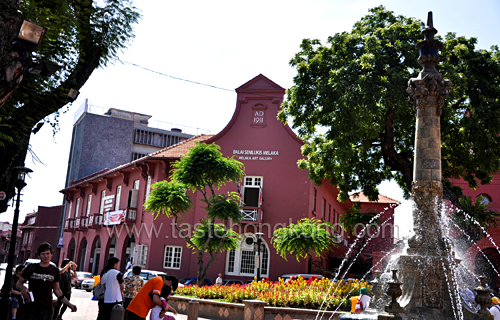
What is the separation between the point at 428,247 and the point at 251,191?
19.1 metres

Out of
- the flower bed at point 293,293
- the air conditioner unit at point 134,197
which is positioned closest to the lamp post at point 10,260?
the flower bed at point 293,293

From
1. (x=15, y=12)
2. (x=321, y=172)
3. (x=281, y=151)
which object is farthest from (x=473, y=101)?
(x=15, y=12)

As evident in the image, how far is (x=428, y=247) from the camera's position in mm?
10844

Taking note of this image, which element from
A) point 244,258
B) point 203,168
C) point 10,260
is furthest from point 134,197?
point 10,260

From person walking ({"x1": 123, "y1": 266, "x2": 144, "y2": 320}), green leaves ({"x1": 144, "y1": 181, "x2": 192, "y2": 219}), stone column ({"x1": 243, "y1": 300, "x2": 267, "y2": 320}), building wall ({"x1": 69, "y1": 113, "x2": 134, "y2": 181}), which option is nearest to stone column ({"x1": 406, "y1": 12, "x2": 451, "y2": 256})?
stone column ({"x1": 243, "y1": 300, "x2": 267, "y2": 320})

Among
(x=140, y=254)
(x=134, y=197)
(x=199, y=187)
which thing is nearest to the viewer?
(x=199, y=187)

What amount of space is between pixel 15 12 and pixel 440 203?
937 cm

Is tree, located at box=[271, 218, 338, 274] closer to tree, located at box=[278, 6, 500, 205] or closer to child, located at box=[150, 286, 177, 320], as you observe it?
tree, located at box=[278, 6, 500, 205]

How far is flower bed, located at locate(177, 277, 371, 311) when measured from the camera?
49.1 ft

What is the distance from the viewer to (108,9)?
10.0m

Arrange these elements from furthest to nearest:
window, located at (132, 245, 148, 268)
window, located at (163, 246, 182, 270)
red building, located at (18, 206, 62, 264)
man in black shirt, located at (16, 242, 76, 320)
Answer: red building, located at (18, 206, 62, 264) < window, located at (132, 245, 148, 268) < window, located at (163, 246, 182, 270) < man in black shirt, located at (16, 242, 76, 320)

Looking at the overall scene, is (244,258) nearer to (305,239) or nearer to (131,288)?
(305,239)

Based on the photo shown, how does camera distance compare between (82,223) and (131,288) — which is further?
(82,223)

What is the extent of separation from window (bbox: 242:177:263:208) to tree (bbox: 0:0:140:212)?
19.4 metres
